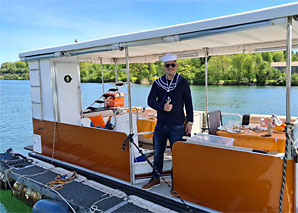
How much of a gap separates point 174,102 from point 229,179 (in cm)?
100

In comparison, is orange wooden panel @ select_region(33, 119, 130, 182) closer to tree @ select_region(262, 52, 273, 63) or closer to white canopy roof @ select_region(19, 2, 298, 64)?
white canopy roof @ select_region(19, 2, 298, 64)

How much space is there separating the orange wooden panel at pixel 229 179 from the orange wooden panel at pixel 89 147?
89 centimetres

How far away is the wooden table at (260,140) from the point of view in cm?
363

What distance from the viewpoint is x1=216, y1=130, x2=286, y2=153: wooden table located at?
3629 mm

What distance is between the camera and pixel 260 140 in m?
3.76

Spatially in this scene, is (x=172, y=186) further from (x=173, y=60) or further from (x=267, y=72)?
(x=267, y=72)

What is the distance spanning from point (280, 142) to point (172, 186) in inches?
64.0

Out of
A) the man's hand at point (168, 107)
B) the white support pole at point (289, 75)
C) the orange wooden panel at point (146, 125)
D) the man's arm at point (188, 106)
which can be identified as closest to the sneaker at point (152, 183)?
the man's arm at point (188, 106)

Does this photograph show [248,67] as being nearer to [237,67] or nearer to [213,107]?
[237,67]

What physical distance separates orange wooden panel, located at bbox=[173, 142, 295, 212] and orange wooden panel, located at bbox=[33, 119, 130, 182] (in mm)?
886

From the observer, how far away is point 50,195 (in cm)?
388

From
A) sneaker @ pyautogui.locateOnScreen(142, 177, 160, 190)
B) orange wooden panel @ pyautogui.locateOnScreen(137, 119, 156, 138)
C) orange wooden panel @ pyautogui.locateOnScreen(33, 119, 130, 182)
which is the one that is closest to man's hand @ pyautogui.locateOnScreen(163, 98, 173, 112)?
orange wooden panel @ pyautogui.locateOnScreen(33, 119, 130, 182)

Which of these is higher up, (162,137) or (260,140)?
(162,137)

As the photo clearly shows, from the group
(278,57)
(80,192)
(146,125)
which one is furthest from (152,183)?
(278,57)
